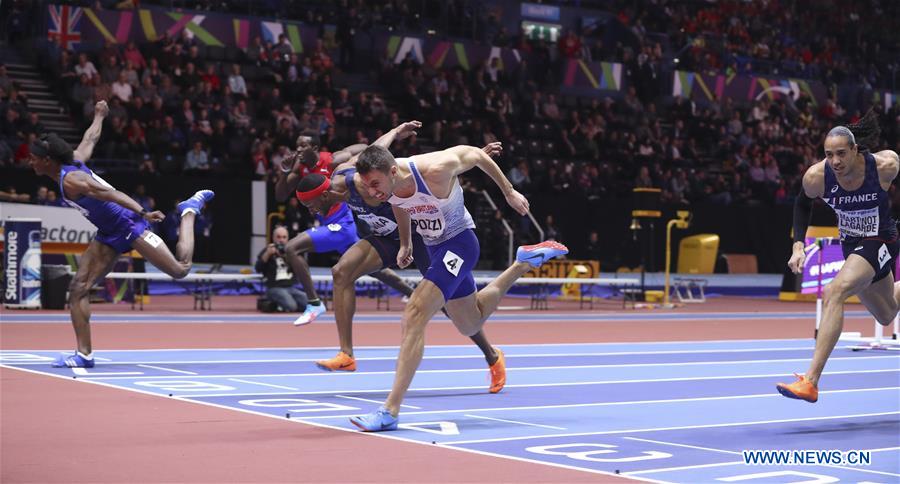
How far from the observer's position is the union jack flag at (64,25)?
25.2 meters

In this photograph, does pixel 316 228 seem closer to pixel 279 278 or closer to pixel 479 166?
pixel 479 166

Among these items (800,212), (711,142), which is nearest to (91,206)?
(800,212)

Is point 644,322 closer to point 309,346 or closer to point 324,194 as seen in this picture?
point 309,346

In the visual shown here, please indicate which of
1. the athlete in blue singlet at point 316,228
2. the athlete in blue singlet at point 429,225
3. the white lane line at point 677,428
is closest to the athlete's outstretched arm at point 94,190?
the athlete in blue singlet at point 316,228

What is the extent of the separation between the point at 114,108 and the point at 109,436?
17.0 m

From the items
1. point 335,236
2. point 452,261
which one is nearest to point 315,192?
point 335,236

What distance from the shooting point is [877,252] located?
8258 mm

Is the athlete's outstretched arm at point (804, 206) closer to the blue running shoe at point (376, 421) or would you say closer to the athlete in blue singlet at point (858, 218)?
the athlete in blue singlet at point (858, 218)

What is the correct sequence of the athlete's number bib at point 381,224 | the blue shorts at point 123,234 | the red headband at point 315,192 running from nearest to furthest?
1. the athlete's number bib at point 381,224
2. the blue shorts at point 123,234
3. the red headband at point 315,192

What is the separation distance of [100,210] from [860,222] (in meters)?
5.96

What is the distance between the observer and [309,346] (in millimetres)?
13445

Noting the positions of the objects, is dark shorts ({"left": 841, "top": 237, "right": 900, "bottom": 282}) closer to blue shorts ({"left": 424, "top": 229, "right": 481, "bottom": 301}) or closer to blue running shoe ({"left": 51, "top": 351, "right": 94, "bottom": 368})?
blue shorts ({"left": 424, "top": 229, "right": 481, "bottom": 301})

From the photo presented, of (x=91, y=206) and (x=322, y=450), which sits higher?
(x=91, y=206)

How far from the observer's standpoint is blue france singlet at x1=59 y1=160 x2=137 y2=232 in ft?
33.6
